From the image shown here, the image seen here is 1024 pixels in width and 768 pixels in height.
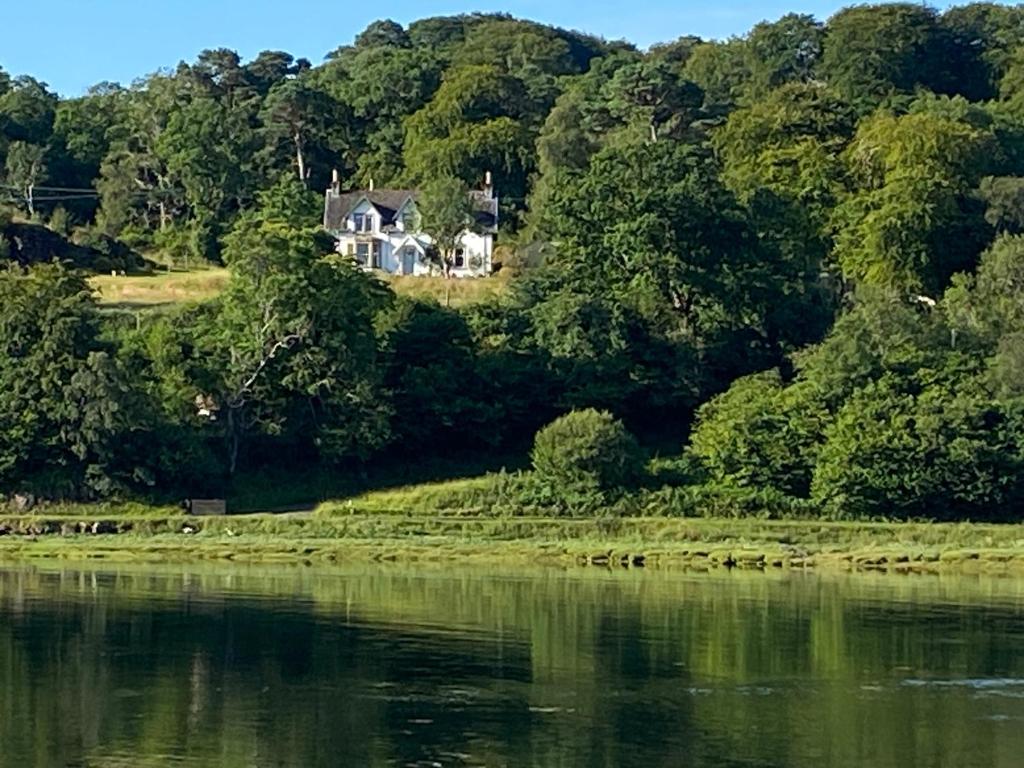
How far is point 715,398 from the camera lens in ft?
258

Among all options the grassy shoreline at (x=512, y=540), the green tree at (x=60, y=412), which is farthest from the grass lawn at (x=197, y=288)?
Result: the grassy shoreline at (x=512, y=540)

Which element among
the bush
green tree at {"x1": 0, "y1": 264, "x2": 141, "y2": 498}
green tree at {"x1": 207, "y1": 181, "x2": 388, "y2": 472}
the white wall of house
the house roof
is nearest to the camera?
green tree at {"x1": 0, "y1": 264, "x2": 141, "y2": 498}

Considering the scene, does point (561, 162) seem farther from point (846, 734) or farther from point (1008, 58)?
point (846, 734)

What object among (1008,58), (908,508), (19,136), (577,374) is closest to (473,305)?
(577,374)

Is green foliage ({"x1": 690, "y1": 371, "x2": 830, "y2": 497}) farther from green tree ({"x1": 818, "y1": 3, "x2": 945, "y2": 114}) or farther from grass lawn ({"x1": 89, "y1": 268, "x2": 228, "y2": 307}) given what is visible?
green tree ({"x1": 818, "y1": 3, "x2": 945, "y2": 114})

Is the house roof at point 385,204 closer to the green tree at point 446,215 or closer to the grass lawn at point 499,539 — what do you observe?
the green tree at point 446,215

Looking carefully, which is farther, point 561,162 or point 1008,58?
point 1008,58

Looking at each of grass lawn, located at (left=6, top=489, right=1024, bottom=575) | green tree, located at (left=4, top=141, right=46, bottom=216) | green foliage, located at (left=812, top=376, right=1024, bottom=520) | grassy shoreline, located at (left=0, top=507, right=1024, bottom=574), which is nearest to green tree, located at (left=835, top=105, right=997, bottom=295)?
green foliage, located at (left=812, top=376, right=1024, bottom=520)

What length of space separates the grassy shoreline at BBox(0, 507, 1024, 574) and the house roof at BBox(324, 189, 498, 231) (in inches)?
1578

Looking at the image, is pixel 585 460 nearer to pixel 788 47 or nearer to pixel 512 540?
pixel 512 540

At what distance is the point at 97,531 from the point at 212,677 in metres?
31.5

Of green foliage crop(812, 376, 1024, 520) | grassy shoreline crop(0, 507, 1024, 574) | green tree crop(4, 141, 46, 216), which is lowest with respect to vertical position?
grassy shoreline crop(0, 507, 1024, 574)

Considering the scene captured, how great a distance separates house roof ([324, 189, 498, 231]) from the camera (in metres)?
107

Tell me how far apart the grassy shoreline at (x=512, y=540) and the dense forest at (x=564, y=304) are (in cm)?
341
